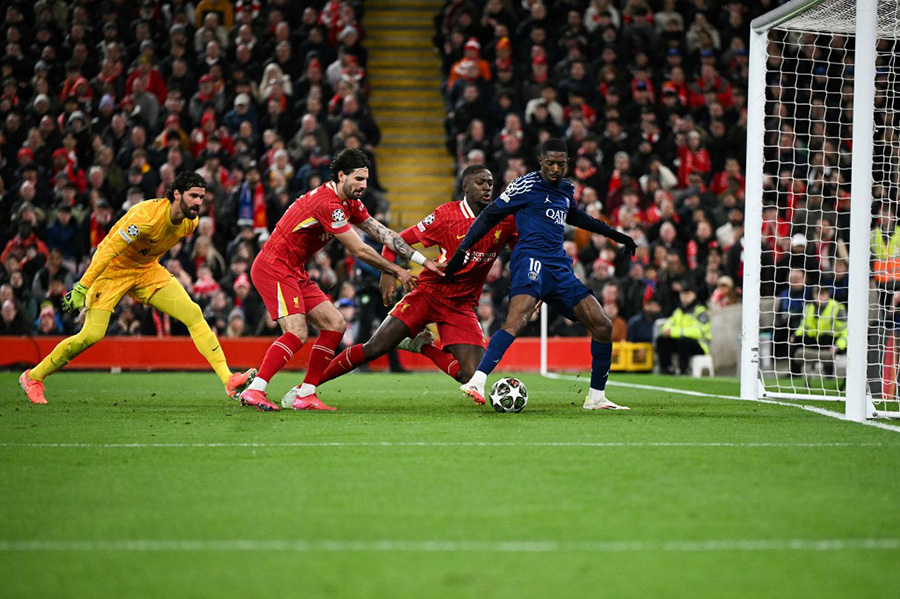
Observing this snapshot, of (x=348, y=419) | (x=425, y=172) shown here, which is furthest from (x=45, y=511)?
(x=425, y=172)

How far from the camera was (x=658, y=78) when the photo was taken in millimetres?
20188

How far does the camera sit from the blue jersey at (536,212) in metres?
8.71

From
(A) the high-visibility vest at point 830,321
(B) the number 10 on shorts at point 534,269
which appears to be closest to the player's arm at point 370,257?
(B) the number 10 on shorts at point 534,269

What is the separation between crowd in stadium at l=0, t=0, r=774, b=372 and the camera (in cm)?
1678

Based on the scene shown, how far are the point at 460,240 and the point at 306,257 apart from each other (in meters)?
1.27

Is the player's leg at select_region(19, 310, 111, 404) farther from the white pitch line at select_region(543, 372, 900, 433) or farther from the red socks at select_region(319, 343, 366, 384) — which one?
the white pitch line at select_region(543, 372, 900, 433)

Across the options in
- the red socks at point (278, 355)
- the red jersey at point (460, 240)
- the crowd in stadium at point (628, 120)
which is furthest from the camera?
the crowd in stadium at point (628, 120)

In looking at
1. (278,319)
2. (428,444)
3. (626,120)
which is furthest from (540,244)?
(626,120)

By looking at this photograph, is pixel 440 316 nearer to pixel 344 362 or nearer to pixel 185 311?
pixel 344 362

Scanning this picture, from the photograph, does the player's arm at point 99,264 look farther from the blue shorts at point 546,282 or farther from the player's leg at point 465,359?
the blue shorts at point 546,282

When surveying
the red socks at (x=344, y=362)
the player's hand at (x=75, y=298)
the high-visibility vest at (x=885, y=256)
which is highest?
the high-visibility vest at (x=885, y=256)

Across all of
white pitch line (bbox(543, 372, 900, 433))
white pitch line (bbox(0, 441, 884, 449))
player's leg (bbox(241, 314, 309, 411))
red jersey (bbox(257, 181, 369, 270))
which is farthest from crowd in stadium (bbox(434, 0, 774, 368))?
white pitch line (bbox(0, 441, 884, 449))

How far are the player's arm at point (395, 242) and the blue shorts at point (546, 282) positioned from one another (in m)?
0.65

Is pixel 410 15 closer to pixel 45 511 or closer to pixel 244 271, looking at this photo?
pixel 244 271
